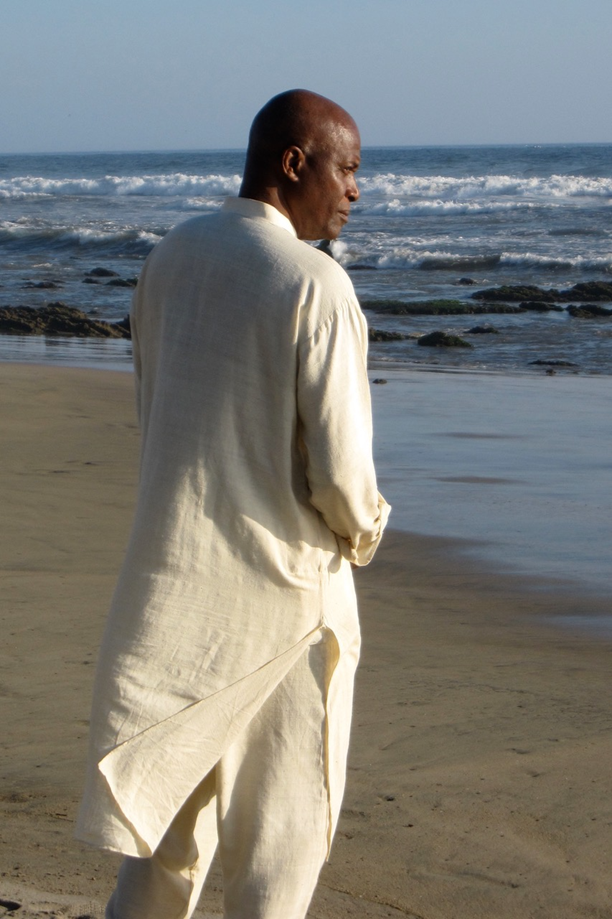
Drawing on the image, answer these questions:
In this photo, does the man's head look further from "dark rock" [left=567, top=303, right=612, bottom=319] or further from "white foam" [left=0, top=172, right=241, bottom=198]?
"white foam" [left=0, top=172, right=241, bottom=198]

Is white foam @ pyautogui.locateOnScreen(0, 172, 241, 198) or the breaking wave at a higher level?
white foam @ pyautogui.locateOnScreen(0, 172, 241, 198)

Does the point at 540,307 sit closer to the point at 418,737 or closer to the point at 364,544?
the point at 418,737

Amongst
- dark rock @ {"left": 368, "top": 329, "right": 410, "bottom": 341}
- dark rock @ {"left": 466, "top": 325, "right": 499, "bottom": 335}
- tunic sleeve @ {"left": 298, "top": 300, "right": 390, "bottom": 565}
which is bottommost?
dark rock @ {"left": 368, "top": 329, "right": 410, "bottom": 341}

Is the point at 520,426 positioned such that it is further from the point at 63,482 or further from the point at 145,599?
the point at 145,599

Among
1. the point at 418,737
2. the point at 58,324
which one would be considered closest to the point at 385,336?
the point at 58,324

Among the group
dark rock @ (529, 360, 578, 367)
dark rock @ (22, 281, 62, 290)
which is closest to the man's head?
dark rock @ (529, 360, 578, 367)

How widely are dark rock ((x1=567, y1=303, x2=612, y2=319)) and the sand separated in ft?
36.6

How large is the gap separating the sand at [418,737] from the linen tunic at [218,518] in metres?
0.93

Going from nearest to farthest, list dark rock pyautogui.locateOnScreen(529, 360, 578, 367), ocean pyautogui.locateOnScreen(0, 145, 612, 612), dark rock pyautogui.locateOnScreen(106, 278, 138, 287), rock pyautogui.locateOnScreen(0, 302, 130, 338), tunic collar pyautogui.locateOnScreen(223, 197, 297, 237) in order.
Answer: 1. tunic collar pyautogui.locateOnScreen(223, 197, 297, 237)
2. ocean pyautogui.locateOnScreen(0, 145, 612, 612)
3. dark rock pyautogui.locateOnScreen(529, 360, 578, 367)
4. rock pyautogui.locateOnScreen(0, 302, 130, 338)
5. dark rock pyautogui.locateOnScreen(106, 278, 138, 287)

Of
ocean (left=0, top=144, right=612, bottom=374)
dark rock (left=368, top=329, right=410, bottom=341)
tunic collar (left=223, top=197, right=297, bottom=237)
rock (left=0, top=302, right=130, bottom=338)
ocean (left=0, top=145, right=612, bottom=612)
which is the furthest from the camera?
rock (left=0, top=302, right=130, bottom=338)

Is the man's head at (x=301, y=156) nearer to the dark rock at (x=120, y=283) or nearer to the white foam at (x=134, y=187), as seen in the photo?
the dark rock at (x=120, y=283)

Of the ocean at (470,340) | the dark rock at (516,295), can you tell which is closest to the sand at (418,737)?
the ocean at (470,340)

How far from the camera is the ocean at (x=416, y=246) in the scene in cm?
1372

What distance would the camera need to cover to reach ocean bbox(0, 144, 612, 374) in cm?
1372
